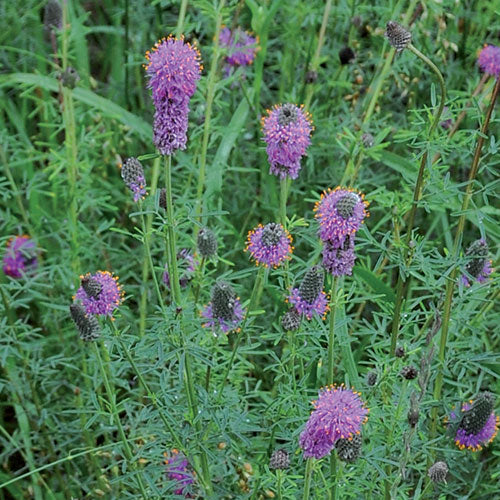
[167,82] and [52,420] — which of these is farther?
[52,420]

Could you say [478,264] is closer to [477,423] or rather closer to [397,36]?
[477,423]

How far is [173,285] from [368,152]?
96 cm

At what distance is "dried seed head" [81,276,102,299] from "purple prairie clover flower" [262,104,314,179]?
0.50 m

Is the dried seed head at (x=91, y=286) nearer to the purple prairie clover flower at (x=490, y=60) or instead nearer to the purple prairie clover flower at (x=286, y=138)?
the purple prairie clover flower at (x=286, y=138)

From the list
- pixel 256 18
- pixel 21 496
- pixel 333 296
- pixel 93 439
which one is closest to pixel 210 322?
pixel 333 296

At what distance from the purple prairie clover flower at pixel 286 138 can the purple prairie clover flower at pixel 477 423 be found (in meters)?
0.75

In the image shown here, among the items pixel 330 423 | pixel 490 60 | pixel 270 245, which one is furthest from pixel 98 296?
pixel 490 60

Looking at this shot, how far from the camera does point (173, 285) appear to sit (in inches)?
84.2

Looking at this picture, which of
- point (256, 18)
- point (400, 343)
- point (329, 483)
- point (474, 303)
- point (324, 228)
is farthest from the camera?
point (256, 18)

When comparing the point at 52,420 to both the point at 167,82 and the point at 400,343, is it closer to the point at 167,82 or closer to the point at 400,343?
the point at 400,343

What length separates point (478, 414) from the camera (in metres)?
2.21

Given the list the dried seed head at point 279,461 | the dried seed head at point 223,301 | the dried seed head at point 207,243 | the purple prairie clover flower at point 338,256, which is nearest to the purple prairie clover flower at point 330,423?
the dried seed head at point 279,461

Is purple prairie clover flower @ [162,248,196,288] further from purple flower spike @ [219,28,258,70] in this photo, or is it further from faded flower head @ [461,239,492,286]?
purple flower spike @ [219,28,258,70]

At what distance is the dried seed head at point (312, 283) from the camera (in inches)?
79.6
